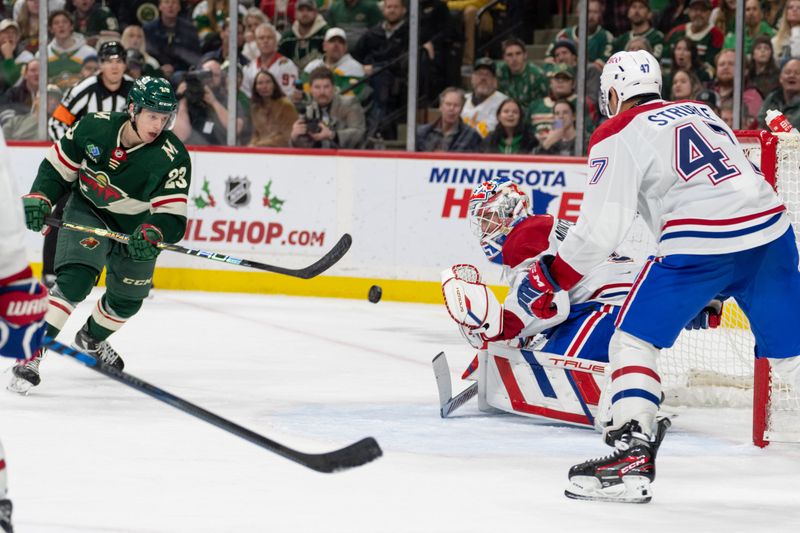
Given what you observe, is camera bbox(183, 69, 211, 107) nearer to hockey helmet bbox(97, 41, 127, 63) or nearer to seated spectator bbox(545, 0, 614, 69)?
hockey helmet bbox(97, 41, 127, 63)

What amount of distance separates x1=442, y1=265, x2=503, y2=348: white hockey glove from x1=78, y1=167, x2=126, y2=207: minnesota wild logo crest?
1222mm

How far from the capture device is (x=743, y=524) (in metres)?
3.13

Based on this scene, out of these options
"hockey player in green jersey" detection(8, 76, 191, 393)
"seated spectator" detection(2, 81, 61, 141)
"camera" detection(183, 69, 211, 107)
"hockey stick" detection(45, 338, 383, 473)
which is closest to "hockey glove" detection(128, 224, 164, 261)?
"hockey player in green jersey" detection(8, 76, 191, 393)

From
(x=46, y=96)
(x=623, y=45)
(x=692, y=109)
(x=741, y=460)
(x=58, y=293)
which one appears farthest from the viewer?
(x=46, y=96)

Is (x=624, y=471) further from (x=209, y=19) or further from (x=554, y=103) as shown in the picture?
(x=209, y=19)

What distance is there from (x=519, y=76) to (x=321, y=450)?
398 centimetres

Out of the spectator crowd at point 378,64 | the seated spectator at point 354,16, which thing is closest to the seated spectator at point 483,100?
the spectator crowd at point 378,64

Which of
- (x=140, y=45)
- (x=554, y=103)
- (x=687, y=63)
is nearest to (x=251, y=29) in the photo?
(x=140, y=45)

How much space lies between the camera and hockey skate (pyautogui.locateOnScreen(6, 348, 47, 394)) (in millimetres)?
4602

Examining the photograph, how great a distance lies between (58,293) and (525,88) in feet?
11.3

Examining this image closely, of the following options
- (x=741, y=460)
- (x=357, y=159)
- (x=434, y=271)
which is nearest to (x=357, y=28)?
(x=357, y=159)

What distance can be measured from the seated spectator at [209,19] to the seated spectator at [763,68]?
2.93 meters

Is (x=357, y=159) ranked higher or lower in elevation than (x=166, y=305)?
higher

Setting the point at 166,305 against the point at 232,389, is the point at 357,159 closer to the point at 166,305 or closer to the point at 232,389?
the point at 166,305
